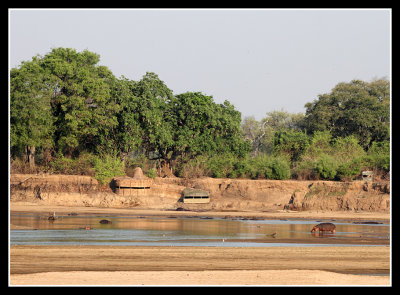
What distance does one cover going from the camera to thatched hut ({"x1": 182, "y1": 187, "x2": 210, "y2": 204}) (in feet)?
166

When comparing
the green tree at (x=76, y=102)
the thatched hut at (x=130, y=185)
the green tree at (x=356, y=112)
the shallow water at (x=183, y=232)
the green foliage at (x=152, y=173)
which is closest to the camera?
the shallow water at (x=183, y=232)

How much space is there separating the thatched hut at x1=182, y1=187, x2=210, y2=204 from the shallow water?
27.7 ft

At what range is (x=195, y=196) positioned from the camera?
2007 inches

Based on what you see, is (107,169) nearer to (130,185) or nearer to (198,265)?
(130,185)

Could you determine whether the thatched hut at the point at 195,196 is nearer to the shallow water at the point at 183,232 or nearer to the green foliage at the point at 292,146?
the shallow water at the point at 183,232

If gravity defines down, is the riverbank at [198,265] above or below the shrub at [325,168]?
below

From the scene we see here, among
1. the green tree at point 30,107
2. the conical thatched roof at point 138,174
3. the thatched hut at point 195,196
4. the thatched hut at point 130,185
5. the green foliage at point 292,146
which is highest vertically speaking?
the green tree at point 30,107

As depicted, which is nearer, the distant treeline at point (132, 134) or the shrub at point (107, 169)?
the shrub at point (107, 169)

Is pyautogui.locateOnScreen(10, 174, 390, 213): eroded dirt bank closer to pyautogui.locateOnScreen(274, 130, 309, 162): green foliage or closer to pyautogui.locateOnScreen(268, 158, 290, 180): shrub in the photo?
pyautogui.locateOnScreen(268, 158, 290, 180): shrub

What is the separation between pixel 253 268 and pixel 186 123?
38675 millimetres

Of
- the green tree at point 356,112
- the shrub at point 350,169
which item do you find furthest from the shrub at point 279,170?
the green tree at point 356,112

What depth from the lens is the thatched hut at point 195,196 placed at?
166 ft

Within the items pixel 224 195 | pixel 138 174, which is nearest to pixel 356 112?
pixel 224 195

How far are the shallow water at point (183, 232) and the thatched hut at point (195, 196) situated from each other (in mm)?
8433
